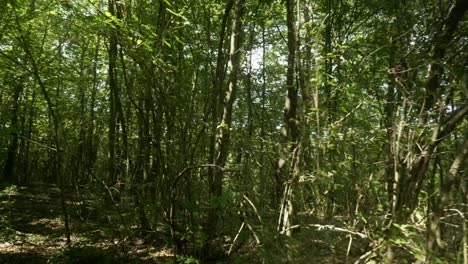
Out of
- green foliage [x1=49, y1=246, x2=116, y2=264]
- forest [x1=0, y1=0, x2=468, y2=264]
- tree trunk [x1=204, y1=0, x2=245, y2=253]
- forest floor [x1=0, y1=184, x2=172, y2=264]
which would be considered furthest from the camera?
forest floor [x1=0, y1=184, x2=172, y2=264]

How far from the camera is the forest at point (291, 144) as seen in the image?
335cm

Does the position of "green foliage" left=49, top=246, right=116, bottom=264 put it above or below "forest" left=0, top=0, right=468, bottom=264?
below

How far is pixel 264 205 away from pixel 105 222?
4.56m

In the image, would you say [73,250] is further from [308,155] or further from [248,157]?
[308,155]

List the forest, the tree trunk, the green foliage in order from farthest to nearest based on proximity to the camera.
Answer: the green foliage → the tree trunk → the forest

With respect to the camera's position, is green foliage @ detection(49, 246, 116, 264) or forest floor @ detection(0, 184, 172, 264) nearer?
green foliage @ detection(49, 246, 116, 264)

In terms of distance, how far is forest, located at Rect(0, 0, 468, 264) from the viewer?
3354 millimetres

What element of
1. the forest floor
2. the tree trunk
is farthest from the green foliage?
the tree trunk

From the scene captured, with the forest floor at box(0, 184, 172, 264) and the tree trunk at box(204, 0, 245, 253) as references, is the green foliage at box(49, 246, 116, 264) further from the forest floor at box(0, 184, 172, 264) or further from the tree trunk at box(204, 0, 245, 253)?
the tree trunk at box(204, 0, 245, 253)

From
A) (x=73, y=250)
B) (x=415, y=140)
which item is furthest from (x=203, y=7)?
(x=73, y=250)

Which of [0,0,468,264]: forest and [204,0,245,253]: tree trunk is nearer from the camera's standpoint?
[0,0,468,264]: forest

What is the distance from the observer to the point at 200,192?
575 cm

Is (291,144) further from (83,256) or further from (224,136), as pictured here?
(83,256)

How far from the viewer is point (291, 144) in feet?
14.0
